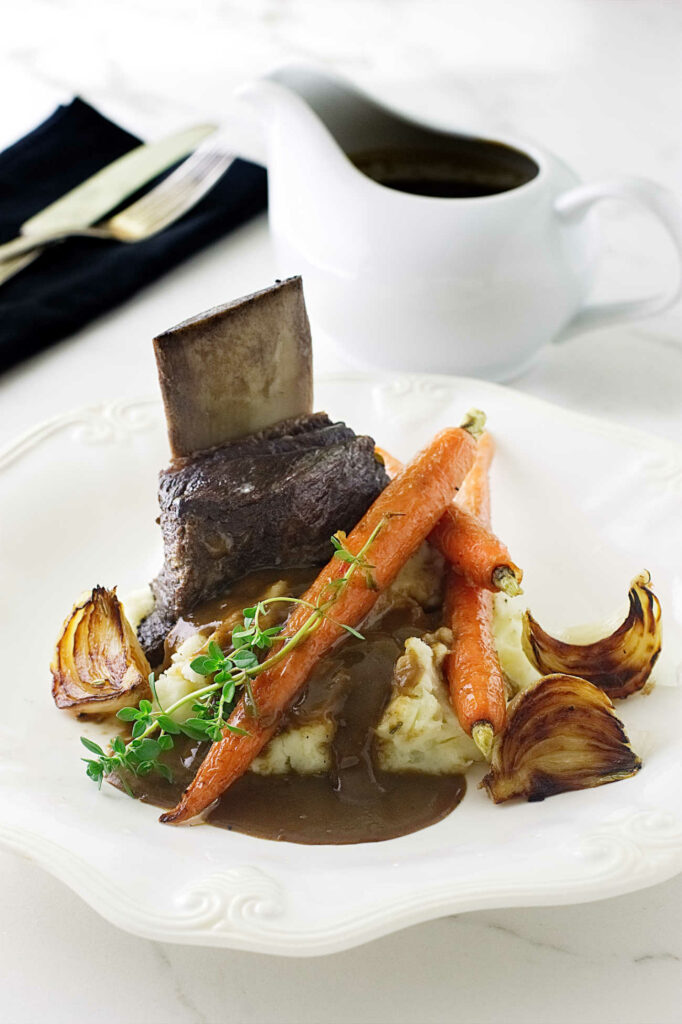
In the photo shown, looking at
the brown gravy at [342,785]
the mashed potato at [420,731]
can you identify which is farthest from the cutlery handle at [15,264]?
the mashed potato at [420,731]

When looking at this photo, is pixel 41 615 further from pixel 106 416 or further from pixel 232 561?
pixel 106 416

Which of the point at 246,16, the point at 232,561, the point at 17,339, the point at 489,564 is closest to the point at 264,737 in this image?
the point at 232,561

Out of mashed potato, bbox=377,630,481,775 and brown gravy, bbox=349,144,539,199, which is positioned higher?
brown gravy, bbox=349,144,539,199

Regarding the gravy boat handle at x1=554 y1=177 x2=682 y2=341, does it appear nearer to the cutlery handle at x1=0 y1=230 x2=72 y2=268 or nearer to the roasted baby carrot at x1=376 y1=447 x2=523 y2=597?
the roasted baby carrot at x1=376 y1=447 x2=523 y2=597

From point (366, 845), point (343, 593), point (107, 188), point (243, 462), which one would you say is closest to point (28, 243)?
point (107, 188)

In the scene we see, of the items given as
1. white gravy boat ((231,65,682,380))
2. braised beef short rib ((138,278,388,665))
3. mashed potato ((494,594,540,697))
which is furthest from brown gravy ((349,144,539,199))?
mashed potato ((494,594,540,697))

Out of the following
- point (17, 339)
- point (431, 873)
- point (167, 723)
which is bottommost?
point (431, 873)

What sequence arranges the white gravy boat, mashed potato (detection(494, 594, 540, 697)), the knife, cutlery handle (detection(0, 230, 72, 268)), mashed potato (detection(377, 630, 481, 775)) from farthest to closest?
the knife → cutlery handle (detection(0, 230, 72, 268)) → the white gravy boat → mashed potato (detection(494, 594, 540, 697)) → mashed potato (detection(377, 630, 481, 775))
